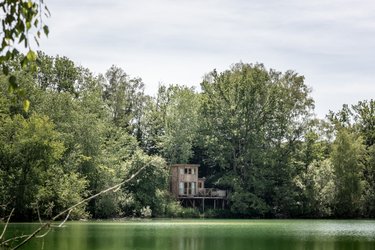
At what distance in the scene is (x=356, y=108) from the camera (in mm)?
78938

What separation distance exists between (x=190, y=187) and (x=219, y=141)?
6.34 metres

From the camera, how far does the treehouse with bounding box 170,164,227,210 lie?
72.9 m

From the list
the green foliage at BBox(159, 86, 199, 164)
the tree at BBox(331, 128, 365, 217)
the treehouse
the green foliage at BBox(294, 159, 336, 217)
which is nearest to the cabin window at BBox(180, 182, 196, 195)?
the treehouse

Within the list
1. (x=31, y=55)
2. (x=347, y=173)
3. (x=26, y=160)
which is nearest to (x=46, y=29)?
(x=31, y=55)

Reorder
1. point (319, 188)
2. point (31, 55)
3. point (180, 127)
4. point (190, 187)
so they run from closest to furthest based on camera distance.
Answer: point (31, 55) → point (319, 188) → point (190, 187) → point (180, 127)

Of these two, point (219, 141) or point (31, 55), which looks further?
point (219, 141)

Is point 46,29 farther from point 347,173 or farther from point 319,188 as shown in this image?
point 319,188

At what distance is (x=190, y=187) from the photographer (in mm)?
73688

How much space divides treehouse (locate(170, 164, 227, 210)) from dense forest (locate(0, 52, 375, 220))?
1499 mm

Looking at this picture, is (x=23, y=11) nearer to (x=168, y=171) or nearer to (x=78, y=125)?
(x=78, y=125)

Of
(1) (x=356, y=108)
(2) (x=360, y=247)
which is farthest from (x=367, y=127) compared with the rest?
(2) (x=360, y=247)

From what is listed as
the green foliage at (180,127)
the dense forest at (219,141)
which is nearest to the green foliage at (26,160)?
the dense forest at (219,141)

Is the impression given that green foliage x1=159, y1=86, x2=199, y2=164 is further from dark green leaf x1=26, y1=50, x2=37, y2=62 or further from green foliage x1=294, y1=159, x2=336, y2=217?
dark green leaf x1=26, y1=50, x2=37, y2=62

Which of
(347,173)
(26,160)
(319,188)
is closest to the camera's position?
(26,160)
